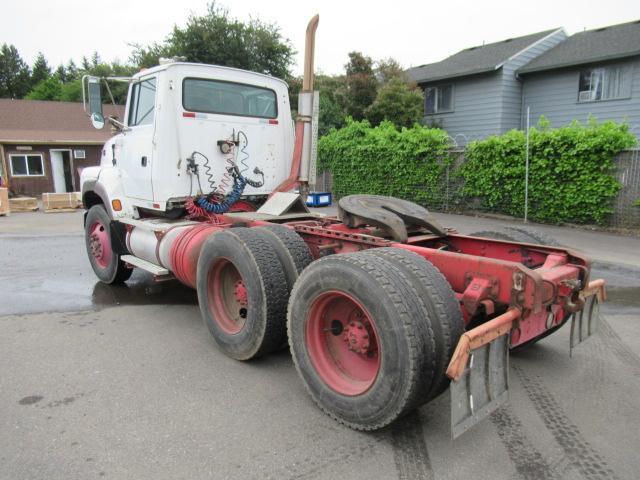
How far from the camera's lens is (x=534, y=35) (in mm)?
19766

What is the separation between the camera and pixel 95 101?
600 centimetres

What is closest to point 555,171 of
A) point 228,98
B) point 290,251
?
point 228,98

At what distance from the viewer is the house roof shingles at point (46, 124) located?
24295 mm

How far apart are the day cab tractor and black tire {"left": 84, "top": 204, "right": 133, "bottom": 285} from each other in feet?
0.09

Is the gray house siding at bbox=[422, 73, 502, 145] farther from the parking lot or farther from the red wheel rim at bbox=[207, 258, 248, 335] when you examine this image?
the red wheel rim at bbox=[207, 258, 248, 335]

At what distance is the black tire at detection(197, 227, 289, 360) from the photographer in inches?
148

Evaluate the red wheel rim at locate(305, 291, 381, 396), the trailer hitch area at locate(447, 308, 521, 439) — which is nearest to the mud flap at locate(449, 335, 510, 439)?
the trailer hitch area at locate(447, 308, 521, 439)

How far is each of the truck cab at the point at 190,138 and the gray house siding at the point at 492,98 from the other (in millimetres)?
12989

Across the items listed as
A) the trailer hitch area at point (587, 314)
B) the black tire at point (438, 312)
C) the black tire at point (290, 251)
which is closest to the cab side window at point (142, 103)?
the black tire at point (290, 251)

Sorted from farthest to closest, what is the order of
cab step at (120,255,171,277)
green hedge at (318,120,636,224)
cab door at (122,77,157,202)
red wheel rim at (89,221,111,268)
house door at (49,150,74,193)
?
house door at (49,150,74,193)
green hedge at (318,120,636,224)
red wheel rim at (89,221,111,268)
cab door at (122,77,157,202)
cab step at (120,255,171,277)

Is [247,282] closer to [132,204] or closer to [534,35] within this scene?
[132,204]

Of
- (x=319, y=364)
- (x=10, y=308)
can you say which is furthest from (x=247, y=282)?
(x=10, y=308)

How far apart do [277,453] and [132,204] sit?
14.1 ft

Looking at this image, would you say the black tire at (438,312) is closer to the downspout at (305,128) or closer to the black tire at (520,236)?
the black tire at (520,236)
